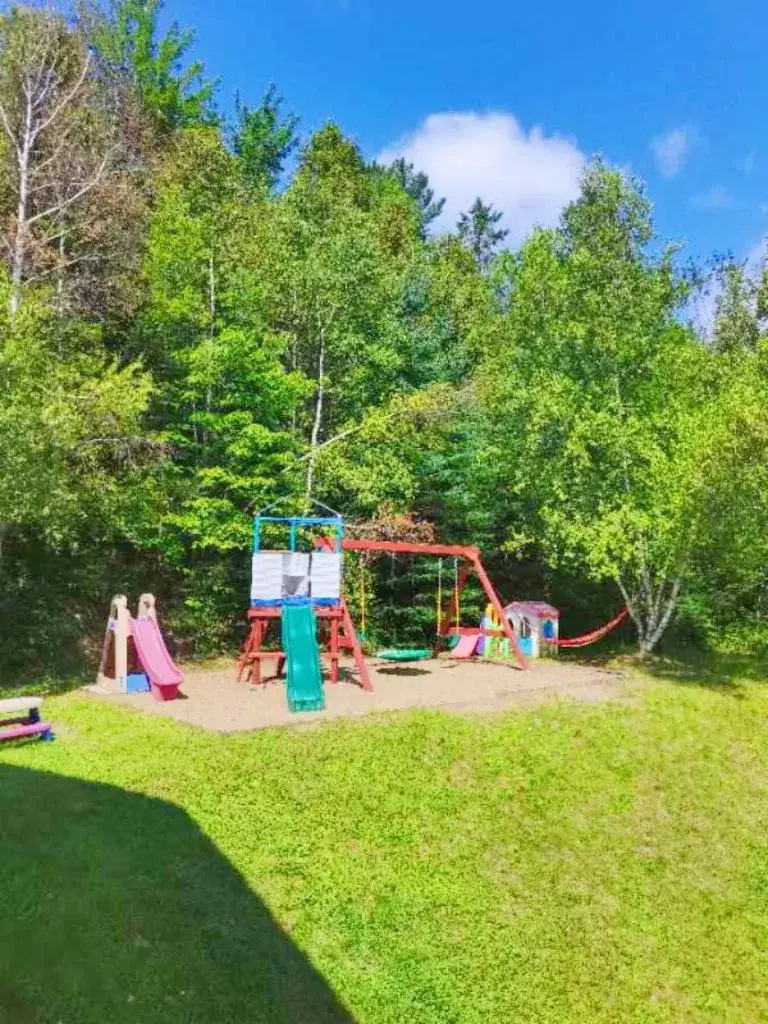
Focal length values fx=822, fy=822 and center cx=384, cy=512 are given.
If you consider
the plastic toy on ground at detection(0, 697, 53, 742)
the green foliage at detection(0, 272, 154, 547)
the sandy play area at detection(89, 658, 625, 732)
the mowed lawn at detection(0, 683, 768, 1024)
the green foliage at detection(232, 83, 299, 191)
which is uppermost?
the green foliage at detection(232, 83, 299, 191)

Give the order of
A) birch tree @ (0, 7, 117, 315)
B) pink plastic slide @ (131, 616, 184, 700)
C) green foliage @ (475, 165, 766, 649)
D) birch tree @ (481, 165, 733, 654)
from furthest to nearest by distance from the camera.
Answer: birch tree @ (0, 7, 117, 315) → birch tree @ (481, 165, 733, 654) → green foliage @ (475, 165, 766, 649) → pink plastic slide @ (131, 616, 184, 700)

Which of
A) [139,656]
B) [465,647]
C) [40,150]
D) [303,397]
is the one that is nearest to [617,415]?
[465,647]

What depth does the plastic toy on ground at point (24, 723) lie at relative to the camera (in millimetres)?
9500

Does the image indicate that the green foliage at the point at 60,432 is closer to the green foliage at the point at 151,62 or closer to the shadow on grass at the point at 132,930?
the shadow on grass at the point at 132,930

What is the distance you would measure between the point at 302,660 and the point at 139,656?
263 centimetres

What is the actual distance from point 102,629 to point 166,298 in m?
7.19

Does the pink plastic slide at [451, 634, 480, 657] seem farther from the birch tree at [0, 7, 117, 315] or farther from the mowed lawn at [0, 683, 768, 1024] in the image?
the birch tree at [0, 7, 117, 315]

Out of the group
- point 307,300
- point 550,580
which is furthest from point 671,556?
point 307,300

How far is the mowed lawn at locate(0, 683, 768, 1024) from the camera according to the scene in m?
5.96

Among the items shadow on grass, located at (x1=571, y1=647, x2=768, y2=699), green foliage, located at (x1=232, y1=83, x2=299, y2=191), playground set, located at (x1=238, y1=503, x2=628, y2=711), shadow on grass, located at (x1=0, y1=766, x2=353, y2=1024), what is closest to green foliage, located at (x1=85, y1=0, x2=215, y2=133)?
green foliage, located at (x1=232, y1=83, x2=299, y2=191)

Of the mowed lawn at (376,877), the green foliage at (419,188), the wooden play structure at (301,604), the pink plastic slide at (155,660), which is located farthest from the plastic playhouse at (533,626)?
the green foliage at (419,188)

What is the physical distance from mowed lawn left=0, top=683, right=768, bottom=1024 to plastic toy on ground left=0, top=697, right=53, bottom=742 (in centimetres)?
27

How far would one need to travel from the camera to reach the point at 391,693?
13.5 meters

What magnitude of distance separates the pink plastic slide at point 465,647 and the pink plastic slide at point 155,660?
23.4 feet
